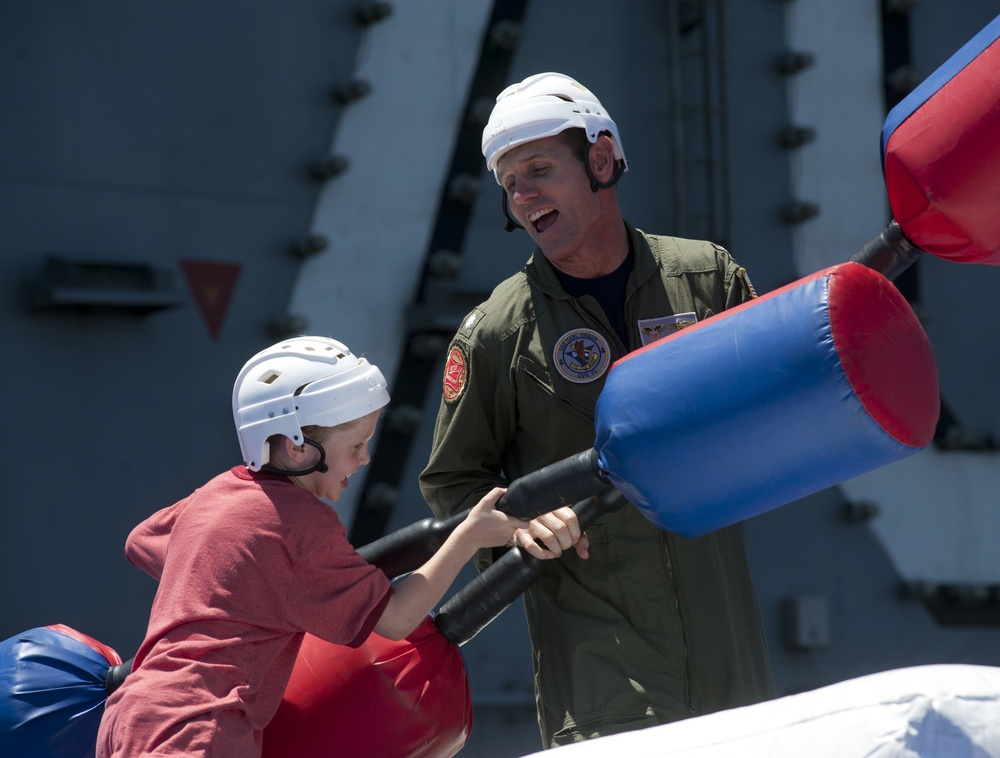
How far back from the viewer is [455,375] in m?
2.75

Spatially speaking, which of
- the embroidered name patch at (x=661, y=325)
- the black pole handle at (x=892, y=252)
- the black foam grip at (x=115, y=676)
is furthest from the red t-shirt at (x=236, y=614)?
the black pole handle at (x=892, y=252)

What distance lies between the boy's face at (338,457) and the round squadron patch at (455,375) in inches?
12.7

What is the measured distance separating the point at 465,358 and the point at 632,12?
9.93 ft

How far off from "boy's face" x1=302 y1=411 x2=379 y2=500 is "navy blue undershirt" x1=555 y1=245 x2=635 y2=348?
54cm

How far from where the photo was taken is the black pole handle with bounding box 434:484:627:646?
2412 mm

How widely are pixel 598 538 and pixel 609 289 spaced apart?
0.49m

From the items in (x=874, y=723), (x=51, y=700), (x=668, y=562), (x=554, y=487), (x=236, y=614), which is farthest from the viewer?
(x=51, y=700)

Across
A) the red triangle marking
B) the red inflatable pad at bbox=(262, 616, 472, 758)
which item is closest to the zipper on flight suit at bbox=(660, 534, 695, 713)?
the red inflatable pad at bbox=(262, 616, 472, 758)

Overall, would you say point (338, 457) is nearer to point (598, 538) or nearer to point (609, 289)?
point (598, 538)

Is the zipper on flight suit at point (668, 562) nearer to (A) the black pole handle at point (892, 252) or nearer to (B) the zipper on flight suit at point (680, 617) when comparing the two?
(B) the zipper on flight suit at point (680, 617)

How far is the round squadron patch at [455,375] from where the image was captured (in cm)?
272

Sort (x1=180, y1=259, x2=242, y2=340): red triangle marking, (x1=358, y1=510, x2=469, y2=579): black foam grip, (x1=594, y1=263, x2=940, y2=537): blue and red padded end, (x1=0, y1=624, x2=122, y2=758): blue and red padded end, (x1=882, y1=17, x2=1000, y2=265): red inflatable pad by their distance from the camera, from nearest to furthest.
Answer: (x1=594, y1=263, x2=940, y2=537): blue and red padded end
(x1=882, y1=17, x2=1000, y2=265): red inflatable pad
(x1=358, y1=510, x2=469, y2=579): black foam grip
(x1=0, y1=624, x2=122, y2=758): blue and red padded end
(x1=180, y1=259, x2=242, y2=340): red triangle marking

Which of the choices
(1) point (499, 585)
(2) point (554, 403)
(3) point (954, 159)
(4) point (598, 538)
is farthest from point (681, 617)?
(3) point (954, 159)

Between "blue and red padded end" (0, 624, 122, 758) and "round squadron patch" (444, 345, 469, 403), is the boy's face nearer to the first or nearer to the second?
"round squadron patch" (444, 345, 469, 403)
